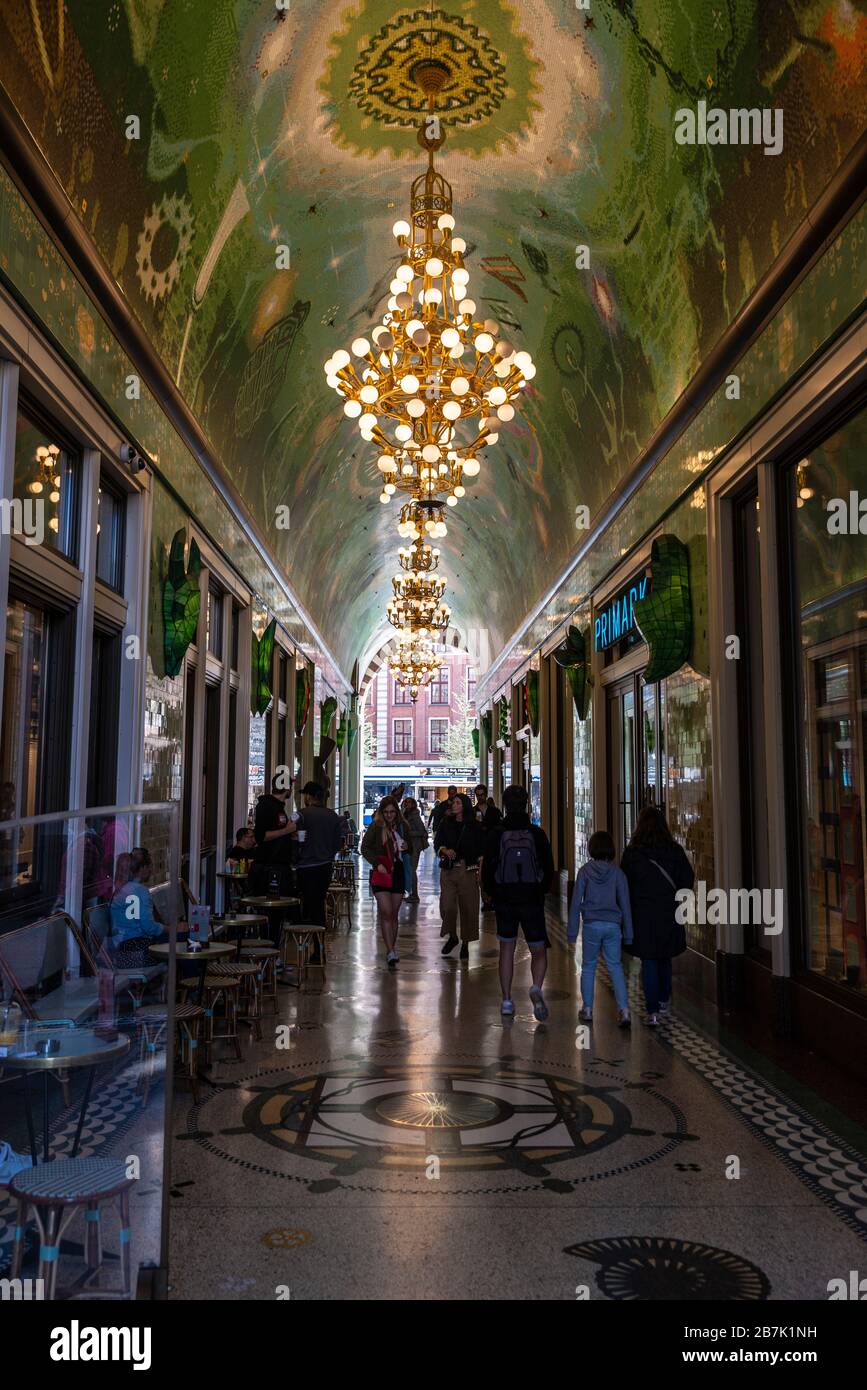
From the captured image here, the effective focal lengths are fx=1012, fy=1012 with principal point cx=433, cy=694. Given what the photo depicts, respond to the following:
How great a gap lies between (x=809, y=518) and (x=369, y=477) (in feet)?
41.8

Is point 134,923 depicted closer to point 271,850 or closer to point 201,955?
point 201,955

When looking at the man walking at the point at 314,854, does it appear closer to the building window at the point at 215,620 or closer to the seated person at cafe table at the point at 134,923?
the building window at the point at 215,620

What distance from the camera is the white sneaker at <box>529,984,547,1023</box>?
6.95 meters

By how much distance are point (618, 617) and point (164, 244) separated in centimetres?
639

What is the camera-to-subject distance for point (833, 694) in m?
5.99

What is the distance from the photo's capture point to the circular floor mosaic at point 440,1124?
4164mm

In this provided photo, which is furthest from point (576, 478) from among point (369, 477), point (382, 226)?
point (369, 477)

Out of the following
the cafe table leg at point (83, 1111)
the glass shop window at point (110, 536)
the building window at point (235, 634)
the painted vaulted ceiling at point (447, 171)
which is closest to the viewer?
the cafe table leg at point (83, 1111)

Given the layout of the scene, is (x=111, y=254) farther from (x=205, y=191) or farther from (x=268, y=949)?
(x=268, y=949)

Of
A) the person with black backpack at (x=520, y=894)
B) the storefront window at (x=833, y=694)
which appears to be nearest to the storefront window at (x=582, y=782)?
the person with black backpack at (x=520, y=894)

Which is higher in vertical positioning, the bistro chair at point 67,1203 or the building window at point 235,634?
the building window at point 235,634

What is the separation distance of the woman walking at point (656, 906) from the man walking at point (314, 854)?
3.39 meters

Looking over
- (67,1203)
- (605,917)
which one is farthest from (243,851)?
(67,1203)
